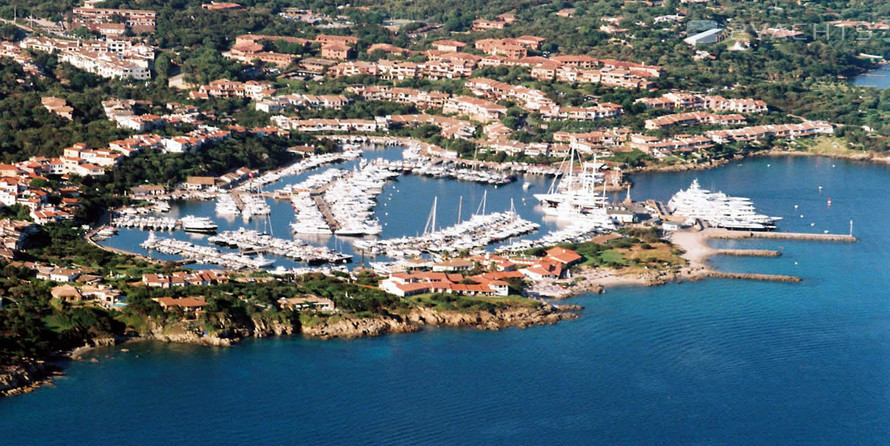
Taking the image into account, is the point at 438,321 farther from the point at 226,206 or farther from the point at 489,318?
the point at 226,206

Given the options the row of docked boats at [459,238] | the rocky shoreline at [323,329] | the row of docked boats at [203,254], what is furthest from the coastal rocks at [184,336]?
the row of docked boats at [459,238]

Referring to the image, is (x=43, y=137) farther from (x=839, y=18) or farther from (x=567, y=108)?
(x=839, y=18)

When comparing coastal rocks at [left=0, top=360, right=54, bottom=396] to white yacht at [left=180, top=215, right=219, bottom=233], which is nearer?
coastal rocks at [left=0, top=360, right=54, bottom=396]

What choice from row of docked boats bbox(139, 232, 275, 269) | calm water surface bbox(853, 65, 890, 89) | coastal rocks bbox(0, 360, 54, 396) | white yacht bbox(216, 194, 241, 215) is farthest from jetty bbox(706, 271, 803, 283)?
calm water surface bbox(853, 65, 890, 89)

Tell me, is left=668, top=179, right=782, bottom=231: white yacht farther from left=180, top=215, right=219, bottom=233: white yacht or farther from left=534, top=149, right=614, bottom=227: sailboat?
left=180, top=215, right=219, bottom=233: white yacht

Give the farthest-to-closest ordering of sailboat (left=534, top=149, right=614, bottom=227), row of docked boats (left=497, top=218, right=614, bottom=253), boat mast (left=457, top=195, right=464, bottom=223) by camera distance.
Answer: sailboat (left=534, top=149, right=614, bottom=227), boat mast (left=457, top=195, right=464, bottom=223), row of docked boats (left=497, top=218, right=614, bottom=253)
